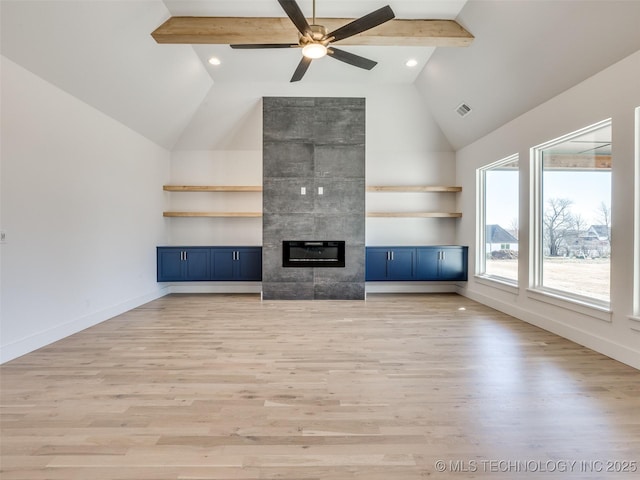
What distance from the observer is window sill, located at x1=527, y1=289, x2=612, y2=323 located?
3.04 metres


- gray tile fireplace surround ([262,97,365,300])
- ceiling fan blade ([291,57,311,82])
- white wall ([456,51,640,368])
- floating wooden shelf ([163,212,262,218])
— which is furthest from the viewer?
floating wooden shelf ([163,212,262,218])

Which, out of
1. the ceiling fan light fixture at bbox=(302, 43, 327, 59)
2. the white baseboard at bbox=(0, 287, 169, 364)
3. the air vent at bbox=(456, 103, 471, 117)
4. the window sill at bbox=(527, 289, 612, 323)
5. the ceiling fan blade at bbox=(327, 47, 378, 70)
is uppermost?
the air vent at bbox=(456, 103, 471, 117)

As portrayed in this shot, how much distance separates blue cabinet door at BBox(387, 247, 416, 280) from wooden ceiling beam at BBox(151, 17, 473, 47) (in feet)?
11.1

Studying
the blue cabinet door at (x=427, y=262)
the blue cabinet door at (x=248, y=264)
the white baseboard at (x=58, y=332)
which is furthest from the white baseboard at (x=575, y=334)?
the white baseboard at (x=58, y=332)

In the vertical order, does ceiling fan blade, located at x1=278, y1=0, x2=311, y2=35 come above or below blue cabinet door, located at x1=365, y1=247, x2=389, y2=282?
above

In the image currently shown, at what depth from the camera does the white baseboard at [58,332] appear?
114 inches

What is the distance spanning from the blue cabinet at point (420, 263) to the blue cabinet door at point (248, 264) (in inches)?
83.2

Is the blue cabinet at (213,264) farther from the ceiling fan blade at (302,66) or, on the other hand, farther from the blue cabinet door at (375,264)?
the ceiling fan blade at (302,66)

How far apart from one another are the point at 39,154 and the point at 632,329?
6.02m

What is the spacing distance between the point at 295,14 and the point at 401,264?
4398mm

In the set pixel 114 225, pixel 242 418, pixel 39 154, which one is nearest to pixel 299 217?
pixel 114 225

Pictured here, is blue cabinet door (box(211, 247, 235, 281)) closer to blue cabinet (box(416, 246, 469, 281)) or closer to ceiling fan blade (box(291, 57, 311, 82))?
ceiling fan blade (box(291, 57, 311, 82))

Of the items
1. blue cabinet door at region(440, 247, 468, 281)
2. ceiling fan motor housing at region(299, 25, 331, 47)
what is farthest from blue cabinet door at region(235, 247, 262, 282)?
ceiling fan motor housing at region(299, 25, 331, 47)

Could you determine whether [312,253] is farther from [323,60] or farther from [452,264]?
[323,60]
